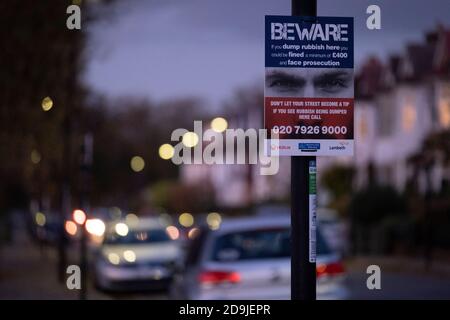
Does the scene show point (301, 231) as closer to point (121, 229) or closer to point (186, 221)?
point (121, 229)

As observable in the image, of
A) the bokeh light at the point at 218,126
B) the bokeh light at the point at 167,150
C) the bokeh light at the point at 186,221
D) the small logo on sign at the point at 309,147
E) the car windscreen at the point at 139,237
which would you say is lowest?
the bokeh light at the point at 186,221

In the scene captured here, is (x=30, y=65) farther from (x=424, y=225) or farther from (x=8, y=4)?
(x=424, y=225)

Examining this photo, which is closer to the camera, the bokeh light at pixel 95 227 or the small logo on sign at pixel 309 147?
the small logo on sign at pixel 309 147

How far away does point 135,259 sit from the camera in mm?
19812

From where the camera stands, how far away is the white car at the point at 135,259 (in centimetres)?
1927

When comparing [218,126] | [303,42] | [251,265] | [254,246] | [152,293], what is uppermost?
[303,42]

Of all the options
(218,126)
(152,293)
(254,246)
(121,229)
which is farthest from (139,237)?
(254,246)

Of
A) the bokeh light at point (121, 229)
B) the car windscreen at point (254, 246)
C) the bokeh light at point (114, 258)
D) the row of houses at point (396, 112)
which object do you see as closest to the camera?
the car windscreen at point (254, 246)

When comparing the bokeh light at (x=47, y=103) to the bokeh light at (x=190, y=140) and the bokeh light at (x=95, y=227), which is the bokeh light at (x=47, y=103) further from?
the bokeh light at (x=95, y=227)

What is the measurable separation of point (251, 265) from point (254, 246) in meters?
0.40

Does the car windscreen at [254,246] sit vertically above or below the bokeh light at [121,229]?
above

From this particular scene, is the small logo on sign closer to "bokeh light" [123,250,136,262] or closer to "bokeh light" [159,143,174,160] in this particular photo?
"bokeh light" [123,250,136,262]

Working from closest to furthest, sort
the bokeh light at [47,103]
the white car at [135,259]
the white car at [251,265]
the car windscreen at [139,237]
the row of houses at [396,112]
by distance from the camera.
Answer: the white car at [251,265], the bokeh light at [47,103], the white car at [135,259], the car windscreen at [139,237], the row of houses at [396,112]

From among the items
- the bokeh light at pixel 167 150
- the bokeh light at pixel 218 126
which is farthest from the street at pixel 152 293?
the bokeh light at pixel 167 150
